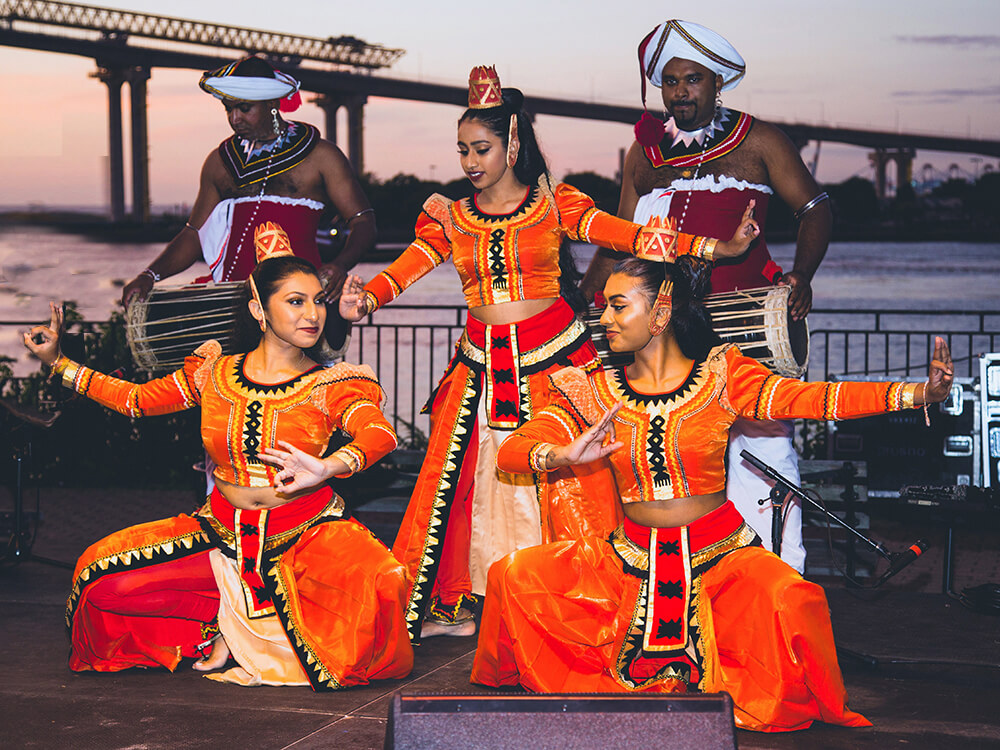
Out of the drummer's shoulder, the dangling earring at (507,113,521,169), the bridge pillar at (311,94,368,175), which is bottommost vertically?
the drummer's shoulder

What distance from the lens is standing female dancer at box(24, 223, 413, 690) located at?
3766 millimetres

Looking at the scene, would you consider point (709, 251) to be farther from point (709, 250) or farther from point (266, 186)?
point (266, 186)

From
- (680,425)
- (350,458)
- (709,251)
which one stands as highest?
(709,251)

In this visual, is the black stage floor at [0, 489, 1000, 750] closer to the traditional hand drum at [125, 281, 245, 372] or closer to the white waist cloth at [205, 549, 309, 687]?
the white waist cloth at [205, 549, 309, 687]

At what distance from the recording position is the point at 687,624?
11.3 ft

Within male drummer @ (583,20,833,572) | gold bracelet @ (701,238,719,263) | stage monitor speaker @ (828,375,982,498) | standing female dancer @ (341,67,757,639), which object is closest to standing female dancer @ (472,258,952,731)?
gold bracelet @ (701,238,719,263)

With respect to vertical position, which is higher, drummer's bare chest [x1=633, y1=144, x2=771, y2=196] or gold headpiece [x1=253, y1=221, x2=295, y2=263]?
drummer's bare chest [x1=633, y1=144, x2=771, y2=196]

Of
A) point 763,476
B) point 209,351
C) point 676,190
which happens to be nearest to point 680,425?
point 763,476

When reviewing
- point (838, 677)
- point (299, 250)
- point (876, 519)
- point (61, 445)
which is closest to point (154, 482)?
point (61, 445)

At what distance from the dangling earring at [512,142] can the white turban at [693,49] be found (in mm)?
581

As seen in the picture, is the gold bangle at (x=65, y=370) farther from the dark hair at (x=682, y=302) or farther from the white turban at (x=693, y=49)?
the white turban at (x=693, y=49)

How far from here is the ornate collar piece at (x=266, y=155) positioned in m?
4.78

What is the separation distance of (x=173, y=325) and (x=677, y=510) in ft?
6.88

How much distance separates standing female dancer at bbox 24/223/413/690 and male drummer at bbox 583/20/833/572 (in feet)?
3.67
